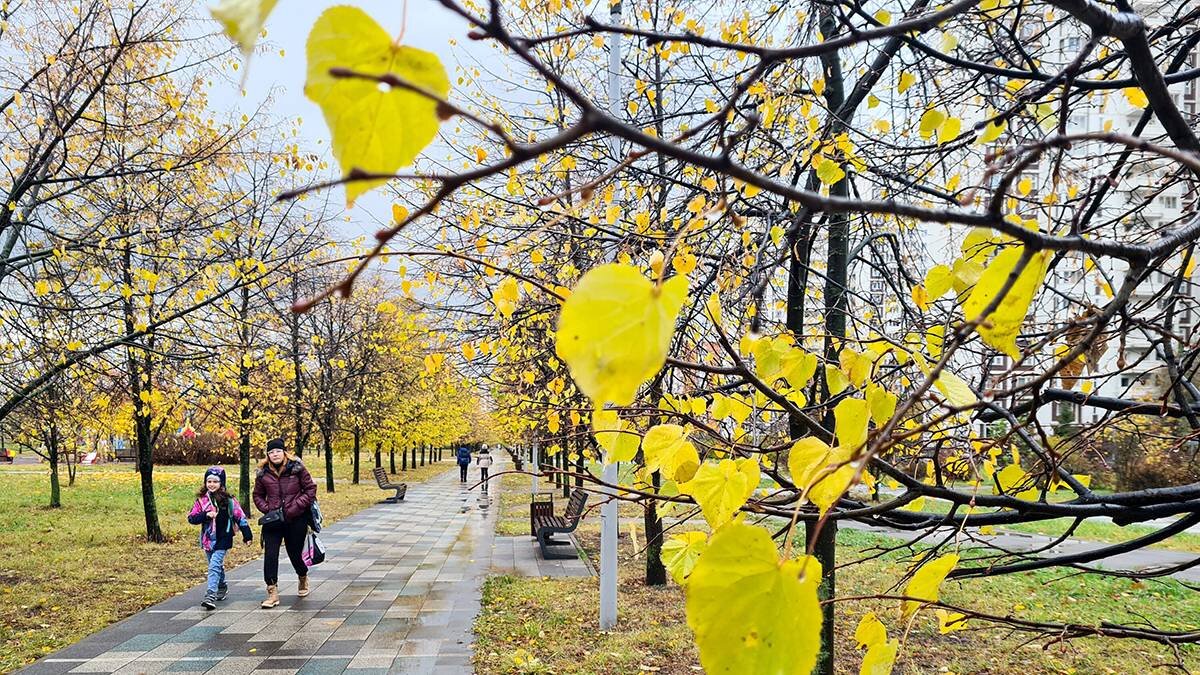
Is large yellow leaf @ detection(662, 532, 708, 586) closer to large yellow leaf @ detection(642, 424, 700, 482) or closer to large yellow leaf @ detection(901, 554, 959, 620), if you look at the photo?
large yellow leaf @ detection(642, 424, 700, 482)

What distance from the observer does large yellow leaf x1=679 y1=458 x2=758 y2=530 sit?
1156 mm

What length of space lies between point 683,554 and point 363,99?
53.3 inches

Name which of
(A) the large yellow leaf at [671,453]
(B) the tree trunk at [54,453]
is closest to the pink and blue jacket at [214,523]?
(A) the large yellow leaf at [671,453]

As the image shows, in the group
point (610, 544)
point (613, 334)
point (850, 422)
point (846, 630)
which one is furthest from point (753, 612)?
point (846, 630)

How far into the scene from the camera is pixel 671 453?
1375 millimetres

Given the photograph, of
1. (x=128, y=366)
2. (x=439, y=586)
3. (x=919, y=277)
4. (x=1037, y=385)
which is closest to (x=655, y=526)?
(x=439, y=586)

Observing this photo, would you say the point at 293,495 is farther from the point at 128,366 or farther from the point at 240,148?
the point at 128,366

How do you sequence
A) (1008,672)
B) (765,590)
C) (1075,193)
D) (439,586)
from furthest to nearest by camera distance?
(439,586) → (1008,672) → (1075,193) → (765,590)

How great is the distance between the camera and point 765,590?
0.67 meters

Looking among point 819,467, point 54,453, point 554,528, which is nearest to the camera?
point 819,467

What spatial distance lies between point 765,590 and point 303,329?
21021mm

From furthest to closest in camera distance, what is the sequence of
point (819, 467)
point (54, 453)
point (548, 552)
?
point (54, 453) < point (548, 552) < point (819, 467)

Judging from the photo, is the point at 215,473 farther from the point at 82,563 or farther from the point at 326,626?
the point at 82,563

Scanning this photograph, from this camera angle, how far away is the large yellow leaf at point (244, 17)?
19.3 inches
